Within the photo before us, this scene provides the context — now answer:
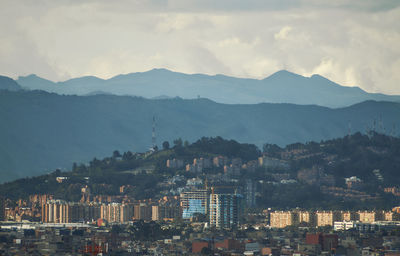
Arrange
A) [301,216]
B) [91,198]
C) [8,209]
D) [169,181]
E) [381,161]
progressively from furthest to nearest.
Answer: [381,161] → [169,181] → [91,198] → [8,209] → [301,216]

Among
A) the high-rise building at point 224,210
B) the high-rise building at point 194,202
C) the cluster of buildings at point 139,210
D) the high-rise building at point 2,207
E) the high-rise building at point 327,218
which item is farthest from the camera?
the high-rise building at point 194,202

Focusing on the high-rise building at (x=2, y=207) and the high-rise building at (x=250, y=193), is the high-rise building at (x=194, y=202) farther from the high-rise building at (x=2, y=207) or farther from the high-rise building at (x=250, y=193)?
the high-rise building at (x=2, y=207)

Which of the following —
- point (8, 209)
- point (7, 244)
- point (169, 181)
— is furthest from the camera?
point (169, 181)

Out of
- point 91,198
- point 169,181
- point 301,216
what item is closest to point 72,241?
point 301,216

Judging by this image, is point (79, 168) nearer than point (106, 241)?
No

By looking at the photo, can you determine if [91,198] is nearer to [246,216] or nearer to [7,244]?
[246,216]

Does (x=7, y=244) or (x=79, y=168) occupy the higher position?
(x=79, y=168)

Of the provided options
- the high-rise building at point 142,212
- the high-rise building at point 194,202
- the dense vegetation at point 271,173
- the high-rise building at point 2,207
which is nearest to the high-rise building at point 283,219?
the high-rise building at point 194,202
